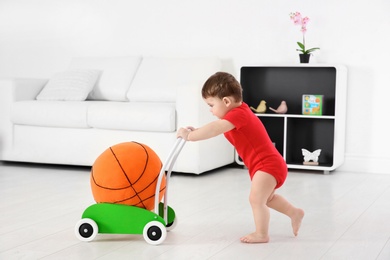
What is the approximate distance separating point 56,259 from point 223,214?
96 cm

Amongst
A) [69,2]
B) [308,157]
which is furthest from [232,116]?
[69,2]

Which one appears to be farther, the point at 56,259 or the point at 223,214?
the point at 223,214

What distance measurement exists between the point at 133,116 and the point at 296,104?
1258 millimetres

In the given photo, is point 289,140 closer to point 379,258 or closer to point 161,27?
point 161,27

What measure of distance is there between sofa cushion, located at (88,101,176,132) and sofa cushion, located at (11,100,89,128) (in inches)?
3.2

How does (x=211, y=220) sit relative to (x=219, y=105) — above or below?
below

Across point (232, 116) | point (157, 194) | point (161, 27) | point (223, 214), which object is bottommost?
point (223, 214)

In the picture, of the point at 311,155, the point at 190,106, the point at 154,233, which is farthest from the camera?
the point at 311,155

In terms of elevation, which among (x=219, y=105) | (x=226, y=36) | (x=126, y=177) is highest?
(x=226, y=36)

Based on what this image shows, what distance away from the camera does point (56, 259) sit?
2059 mm

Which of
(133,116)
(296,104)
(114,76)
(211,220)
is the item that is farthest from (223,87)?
(114,76)

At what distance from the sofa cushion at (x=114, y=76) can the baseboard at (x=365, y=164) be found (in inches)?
64.4

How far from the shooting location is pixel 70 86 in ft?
14.8

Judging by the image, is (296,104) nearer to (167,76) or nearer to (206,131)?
(167,76)
